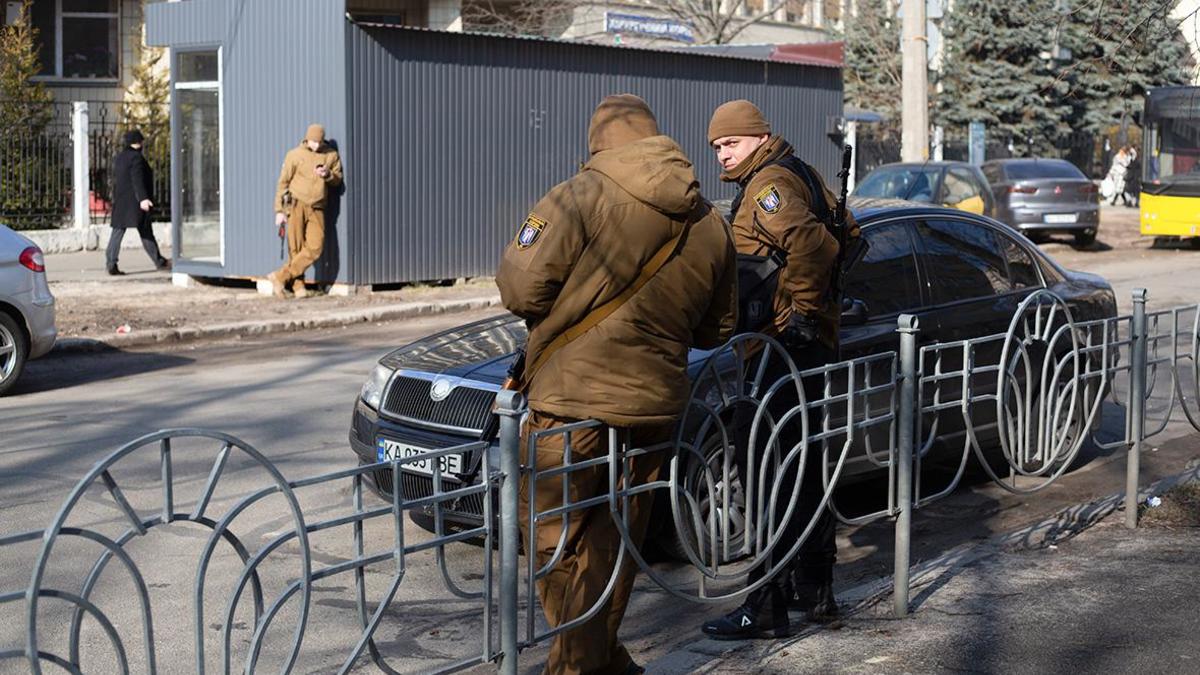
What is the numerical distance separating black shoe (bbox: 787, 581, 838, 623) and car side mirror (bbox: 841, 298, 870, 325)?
181 cm

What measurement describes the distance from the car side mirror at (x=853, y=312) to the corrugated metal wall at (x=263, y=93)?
11.0m

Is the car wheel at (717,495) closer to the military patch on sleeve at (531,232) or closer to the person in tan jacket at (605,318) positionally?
the person in tan jacket at (605,318)

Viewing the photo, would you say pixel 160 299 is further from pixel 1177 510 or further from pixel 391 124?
pixel 1177 510

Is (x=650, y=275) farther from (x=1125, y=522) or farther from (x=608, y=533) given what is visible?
(x=1125, y=522)

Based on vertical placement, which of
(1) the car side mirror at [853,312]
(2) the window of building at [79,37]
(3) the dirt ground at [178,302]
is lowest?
(3) the dirt ground at [178,302]

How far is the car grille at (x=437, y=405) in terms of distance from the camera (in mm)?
6500

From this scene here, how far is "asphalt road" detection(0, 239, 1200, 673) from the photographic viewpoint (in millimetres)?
5422

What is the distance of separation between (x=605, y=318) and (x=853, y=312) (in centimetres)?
293

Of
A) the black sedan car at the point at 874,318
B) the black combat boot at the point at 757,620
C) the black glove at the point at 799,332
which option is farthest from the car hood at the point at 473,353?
the black combat boot at the point at 757,620

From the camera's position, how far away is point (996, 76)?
1642 inches

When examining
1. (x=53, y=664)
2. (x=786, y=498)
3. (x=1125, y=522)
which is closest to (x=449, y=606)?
(x=786, y=498)

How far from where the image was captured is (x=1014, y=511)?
308 inches

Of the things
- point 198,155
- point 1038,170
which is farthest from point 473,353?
point 1038,170

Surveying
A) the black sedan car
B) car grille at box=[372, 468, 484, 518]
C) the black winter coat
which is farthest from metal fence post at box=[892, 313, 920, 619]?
the black winter coat
